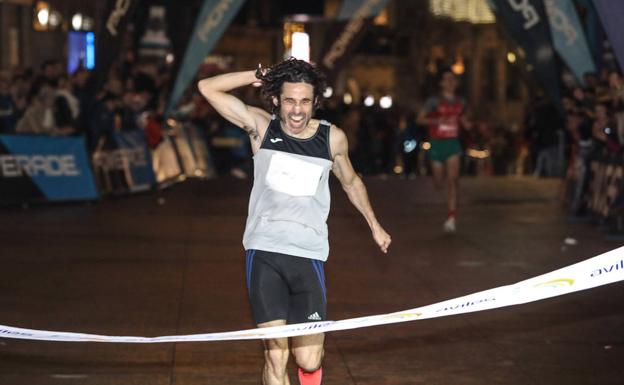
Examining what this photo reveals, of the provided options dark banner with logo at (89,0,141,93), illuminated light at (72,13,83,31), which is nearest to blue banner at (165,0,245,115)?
dark banner with logo at (89,0,141,93)

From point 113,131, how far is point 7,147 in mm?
2908

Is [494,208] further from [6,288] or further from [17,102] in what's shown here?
[6,288]

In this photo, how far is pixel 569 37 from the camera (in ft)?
67.0

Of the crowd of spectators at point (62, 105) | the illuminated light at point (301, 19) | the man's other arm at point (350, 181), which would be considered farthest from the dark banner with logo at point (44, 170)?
the illuminated light at point (301, 19)

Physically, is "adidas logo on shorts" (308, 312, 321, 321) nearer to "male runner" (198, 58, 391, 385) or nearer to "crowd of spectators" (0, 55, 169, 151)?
"male runner" (198, 58, 391, 385)

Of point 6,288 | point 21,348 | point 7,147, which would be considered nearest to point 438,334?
point 21,348

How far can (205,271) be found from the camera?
1266cm

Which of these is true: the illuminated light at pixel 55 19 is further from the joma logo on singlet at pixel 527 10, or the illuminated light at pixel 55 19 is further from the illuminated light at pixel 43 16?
the joma logo on singlet at pixel 527 10

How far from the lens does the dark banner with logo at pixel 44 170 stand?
59.8 ft

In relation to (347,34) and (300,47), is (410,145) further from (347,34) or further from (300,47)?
(300,47)

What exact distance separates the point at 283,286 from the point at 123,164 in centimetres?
1483

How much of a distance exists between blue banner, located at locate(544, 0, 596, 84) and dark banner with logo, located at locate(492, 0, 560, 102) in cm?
13

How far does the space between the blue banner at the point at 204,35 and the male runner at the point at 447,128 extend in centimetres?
770

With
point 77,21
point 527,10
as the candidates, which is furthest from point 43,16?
point 527,10
